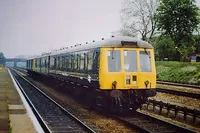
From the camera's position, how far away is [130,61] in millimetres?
14062

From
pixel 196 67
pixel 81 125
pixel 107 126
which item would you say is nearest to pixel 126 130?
pixel 107 126

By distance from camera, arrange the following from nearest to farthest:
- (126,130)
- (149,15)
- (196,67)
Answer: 1. (126,130)
2. (196,67)
3. (149,15)

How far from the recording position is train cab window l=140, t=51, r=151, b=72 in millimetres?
14266

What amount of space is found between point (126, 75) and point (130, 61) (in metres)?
0.67

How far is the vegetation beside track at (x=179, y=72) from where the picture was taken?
32.2m

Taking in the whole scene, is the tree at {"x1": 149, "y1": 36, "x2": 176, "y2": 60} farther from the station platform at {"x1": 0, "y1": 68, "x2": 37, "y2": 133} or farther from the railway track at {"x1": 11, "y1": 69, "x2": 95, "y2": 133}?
the station platform at {"x1": 0, "y1": 68, "x2": 37, "y2": 133}

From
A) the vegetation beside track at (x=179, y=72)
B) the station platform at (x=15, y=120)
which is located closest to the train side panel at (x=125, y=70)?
the station platform at (x=15, y=120)

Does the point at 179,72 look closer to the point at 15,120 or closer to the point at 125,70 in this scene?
the point at 125,70

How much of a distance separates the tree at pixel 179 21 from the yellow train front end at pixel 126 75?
111 ft

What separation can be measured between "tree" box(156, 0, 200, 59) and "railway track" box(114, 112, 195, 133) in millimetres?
35090

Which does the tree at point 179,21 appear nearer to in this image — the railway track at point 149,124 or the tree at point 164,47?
the tree at point 164,47

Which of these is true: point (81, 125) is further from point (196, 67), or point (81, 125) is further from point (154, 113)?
point (196, 67)

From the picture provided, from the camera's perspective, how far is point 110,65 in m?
13.8

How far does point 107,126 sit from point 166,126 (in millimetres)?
2049
